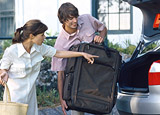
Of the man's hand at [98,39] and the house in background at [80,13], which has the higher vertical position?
the house in background at [80,13]

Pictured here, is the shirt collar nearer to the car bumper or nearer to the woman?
the woman

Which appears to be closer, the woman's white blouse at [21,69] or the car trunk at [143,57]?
the woman's white blouse at [21,69]

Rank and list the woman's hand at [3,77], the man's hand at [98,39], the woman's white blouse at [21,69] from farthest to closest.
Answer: the man's hand at [98,39] → the woman's white blouse at [21,69] → the woman's hand at [3,77]

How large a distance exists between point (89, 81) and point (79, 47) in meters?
0.33

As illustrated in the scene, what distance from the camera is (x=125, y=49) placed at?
980cm

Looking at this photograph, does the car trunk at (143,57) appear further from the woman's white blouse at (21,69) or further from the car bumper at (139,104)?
the woman's white blouse at (21,69)

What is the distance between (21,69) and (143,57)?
1.27 meters

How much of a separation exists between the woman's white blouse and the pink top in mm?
133

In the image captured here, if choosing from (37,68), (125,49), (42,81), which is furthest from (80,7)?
(37,68)

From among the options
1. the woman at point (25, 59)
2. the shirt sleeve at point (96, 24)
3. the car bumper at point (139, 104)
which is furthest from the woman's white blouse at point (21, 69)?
the car bumper at point (139, 104)

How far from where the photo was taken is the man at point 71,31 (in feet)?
14.5

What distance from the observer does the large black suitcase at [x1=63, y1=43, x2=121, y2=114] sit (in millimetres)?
4297

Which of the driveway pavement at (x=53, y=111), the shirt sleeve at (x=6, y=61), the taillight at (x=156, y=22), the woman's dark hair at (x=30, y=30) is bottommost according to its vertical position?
the driveway pavement at (x=53, y=111)

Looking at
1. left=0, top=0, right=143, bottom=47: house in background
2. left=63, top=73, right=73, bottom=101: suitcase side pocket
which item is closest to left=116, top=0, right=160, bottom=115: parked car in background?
left=63, top=73, right=73, bottom=101: suitcase side pocket
